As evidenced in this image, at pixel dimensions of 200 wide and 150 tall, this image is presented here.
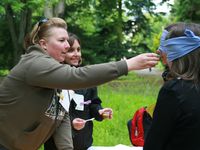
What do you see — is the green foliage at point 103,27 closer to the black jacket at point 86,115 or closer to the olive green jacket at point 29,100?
the black jacket at point 86,115

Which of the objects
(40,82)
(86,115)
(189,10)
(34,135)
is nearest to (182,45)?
(40,82)

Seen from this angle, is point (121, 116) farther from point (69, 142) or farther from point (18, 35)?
point (18, 35)

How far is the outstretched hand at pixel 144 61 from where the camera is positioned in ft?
8.04

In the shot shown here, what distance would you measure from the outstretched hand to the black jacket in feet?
4.58

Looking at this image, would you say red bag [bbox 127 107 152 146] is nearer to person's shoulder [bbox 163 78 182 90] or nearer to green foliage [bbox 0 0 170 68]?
person's shoulder [bbox 163 78 182 90]

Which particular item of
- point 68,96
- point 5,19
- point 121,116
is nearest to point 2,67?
point 5,19

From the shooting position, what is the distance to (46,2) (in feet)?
37.0

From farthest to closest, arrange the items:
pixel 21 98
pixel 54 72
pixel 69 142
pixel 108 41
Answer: pixel 108 41 < pixel 69 142 < pixel 21 98 < pixel 54 72

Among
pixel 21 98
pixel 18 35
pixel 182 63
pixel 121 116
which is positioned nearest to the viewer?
pixel 182 63

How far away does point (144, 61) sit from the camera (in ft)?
8.07

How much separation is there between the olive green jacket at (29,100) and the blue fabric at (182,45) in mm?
592

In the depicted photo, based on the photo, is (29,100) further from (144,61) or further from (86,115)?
(86,115)

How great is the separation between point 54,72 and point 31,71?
0.61ft

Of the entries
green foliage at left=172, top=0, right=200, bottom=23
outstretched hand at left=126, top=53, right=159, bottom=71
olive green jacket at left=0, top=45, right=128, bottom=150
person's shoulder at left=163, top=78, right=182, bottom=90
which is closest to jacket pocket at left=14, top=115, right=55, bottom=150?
olive green jacket at left=0, top=45, right=128, bottom=150
